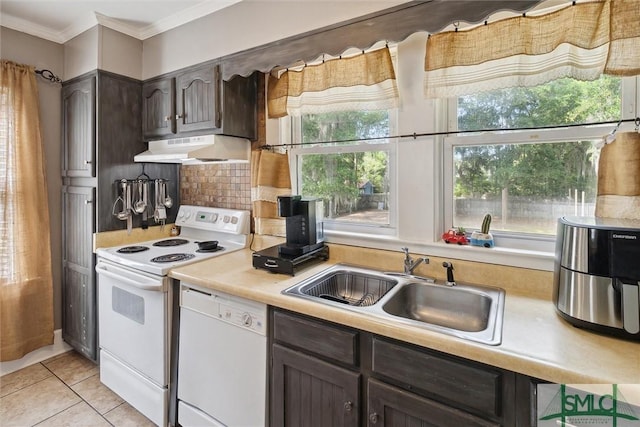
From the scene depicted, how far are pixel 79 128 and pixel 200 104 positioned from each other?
1.00 m

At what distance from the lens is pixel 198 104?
6.84 ft

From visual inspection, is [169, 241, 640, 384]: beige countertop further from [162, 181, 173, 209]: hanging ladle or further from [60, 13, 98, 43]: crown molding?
[60, 13, 98, 43]: crown molding

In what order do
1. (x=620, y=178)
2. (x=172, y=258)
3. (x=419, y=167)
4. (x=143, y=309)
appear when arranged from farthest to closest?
(x=172, y=258), (x=143, y=309), (x=419, y=167), (x=620, y=178)

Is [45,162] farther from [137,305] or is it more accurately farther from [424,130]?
[424,130]

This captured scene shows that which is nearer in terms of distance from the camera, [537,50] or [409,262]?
[537,50]

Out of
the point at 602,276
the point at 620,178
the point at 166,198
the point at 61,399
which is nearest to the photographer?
the point at 602,276

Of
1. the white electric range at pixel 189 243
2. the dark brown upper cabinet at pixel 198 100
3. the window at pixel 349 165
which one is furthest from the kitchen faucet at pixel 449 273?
the dark brown upper cabinet at pixel 198 100

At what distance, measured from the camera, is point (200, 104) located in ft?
6.81

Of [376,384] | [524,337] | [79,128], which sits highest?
[79,128]

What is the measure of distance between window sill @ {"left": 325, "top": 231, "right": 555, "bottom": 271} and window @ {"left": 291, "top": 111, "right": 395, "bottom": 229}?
14 centimetres

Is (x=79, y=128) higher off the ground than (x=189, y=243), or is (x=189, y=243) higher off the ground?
(x=79, y=128)

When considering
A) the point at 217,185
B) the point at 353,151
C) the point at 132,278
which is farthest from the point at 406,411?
the point at 217,185

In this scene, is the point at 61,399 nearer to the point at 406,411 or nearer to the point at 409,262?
the point at 406,411

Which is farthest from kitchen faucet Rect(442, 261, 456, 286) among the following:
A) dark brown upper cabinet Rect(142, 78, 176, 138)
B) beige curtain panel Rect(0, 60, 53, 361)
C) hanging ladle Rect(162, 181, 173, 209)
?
beige curtain panel Rect(0, 60, 53, 361)
